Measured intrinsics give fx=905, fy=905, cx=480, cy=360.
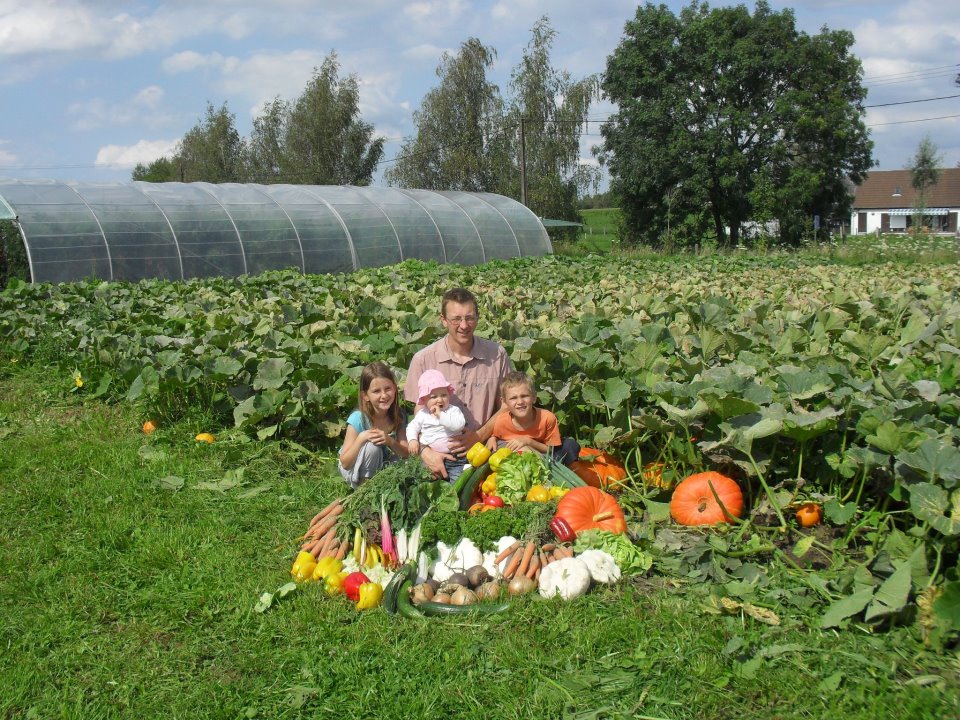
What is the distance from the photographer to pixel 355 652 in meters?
3.26

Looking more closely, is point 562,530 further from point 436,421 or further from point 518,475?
point 436,421

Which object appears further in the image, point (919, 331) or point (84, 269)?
point (84, 269)

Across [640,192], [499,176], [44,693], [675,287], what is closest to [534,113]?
[499,176]

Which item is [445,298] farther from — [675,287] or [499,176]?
[499,176]

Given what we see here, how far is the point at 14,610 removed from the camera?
3695 mm

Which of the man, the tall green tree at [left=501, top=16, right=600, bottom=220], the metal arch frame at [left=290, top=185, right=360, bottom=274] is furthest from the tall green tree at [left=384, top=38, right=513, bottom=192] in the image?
the man

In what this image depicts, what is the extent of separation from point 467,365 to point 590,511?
4.35 ft

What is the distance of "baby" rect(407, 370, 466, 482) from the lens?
15.4ft

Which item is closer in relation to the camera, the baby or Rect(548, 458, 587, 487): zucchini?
Rect(548, 458, 587, 487): zucchini

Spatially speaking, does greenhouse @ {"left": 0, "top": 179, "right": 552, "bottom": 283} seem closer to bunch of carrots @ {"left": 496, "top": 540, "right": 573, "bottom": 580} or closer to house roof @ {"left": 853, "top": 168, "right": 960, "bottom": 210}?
bunch of carrots @ {"left": 496, "top": 540, "right": 573, "bottom": 580}

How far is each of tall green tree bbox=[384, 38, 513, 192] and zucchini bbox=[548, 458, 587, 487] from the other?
3675 cm

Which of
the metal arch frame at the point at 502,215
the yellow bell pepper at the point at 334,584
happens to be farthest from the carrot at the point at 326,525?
the metal arch frame at the point at 502,215

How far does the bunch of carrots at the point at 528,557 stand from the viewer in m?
3.72

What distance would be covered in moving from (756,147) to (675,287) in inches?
1056
